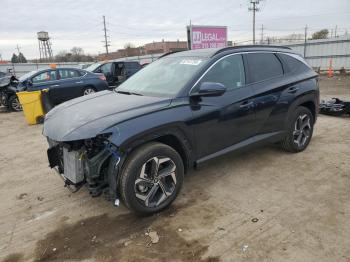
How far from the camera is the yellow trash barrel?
8914 mm

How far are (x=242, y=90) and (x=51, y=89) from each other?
25.7 feet

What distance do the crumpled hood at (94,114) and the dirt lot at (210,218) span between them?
1020 mm

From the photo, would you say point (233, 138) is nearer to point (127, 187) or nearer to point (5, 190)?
point (127, 187)

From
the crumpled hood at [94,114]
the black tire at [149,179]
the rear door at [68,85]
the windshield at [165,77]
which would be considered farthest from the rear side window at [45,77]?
the black tire at [149,179]

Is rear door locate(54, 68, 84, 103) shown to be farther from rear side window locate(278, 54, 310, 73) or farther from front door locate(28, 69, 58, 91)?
rear side window locate(278, 54, 310, 73)

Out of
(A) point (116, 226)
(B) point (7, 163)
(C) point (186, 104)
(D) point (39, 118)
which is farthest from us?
(D) point (39, 118)

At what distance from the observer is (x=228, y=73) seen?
13.2 ft

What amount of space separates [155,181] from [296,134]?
2.87 m

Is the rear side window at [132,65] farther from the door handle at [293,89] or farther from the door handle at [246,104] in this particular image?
the door handle at [246,104]

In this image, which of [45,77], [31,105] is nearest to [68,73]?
[45,77]

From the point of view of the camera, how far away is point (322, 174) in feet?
14.0

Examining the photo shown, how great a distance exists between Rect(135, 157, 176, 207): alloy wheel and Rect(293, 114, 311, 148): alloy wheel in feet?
8.42

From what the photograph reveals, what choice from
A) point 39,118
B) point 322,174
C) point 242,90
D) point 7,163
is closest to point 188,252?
point 242,90

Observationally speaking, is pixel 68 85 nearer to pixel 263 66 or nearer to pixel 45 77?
pixel 45 77
